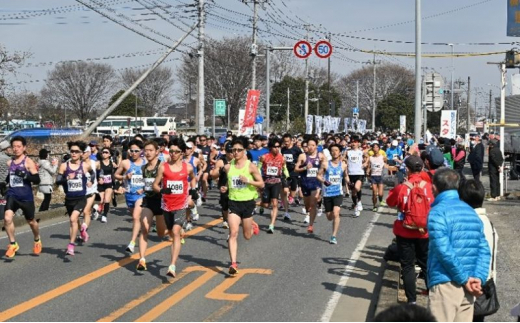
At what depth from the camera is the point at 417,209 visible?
310 inches

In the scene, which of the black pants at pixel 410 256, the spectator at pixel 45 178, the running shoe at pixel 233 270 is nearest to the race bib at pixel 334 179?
the running shoe at pixel 233 270

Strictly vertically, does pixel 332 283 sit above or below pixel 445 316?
below

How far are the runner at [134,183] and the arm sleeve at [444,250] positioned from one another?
6.87m

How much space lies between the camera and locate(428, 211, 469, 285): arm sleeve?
517 centimetres

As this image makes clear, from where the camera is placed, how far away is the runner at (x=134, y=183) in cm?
1153

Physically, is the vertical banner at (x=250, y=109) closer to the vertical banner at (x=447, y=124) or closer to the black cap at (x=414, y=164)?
the vertical banner at (x=447, y=124)

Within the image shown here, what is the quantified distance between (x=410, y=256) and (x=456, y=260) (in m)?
2.91

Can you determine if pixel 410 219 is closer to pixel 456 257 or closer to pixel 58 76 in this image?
pixel 456 257

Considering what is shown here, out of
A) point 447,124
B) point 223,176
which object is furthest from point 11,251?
point 447,124

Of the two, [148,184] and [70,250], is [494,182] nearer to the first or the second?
[148,184]

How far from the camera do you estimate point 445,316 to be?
5223mm

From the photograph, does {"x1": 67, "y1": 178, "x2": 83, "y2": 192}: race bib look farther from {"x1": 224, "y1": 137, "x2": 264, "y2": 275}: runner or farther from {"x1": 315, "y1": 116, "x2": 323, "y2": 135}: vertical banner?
{"x1": 315, "y1": 116, "x2": 323, "y2": 135}: vertical banner

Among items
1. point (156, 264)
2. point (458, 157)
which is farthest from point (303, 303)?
point (458, 157)

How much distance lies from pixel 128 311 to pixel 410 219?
329 cm
